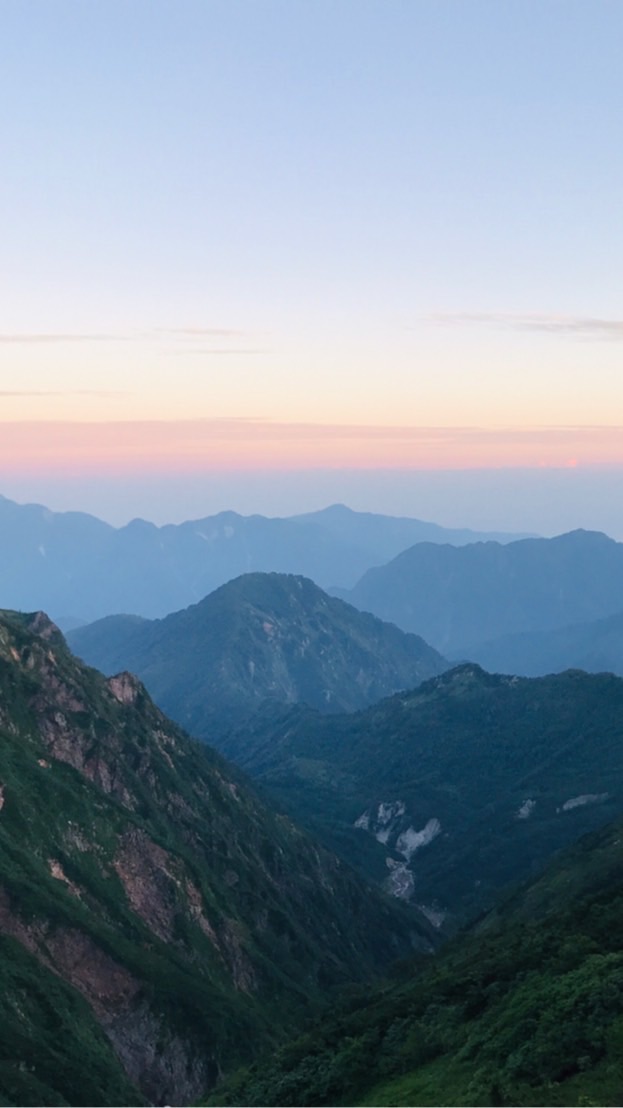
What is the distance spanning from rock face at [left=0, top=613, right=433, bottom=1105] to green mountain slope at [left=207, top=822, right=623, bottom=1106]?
21765 millimetres

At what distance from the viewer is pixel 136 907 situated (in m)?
114

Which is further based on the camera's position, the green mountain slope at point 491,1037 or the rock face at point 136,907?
the rock face at point 136,907

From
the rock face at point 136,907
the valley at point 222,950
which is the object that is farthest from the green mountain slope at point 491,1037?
the rock face at point 136,907

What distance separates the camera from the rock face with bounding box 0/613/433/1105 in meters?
84.9

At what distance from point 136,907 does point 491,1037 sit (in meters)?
77.5

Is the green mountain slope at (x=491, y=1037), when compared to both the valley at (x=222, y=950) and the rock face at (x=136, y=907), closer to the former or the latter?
the valley at (x=222, y=950)

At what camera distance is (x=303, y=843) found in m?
193

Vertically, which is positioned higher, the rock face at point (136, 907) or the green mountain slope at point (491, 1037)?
the green mountain slope at point (491, 1037)

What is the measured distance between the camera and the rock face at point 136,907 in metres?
84.9

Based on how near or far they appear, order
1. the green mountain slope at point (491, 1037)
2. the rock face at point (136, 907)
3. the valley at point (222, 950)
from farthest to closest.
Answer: the rock face at point (136, 907), the valley at point (222, 950), the green mountain slope at point (491, 1037)

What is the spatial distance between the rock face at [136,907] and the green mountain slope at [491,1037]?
2177 centimetres

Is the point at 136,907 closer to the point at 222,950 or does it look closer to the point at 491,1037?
the point at 222,950

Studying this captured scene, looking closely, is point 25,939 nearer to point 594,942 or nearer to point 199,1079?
point 199,1079

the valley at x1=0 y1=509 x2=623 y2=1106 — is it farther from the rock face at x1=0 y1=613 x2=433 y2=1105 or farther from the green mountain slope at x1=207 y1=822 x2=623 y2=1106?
the rock face at x1=0 y1=613 x2=433 y2=1105
